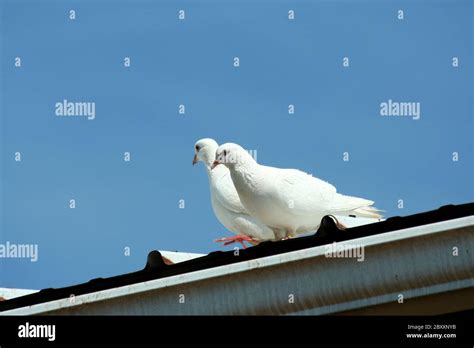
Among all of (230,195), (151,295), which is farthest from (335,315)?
(230,195)

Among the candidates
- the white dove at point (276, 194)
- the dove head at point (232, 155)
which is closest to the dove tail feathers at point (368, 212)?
the white dove at point (276, 194)

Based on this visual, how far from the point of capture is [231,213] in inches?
435

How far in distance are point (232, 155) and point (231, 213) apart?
201 centimetres

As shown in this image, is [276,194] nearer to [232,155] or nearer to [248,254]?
[232,155]

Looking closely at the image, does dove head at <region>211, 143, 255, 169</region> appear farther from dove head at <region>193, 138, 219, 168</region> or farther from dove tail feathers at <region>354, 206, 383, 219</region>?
dove head at <region>193, 138, 219, 168</region>

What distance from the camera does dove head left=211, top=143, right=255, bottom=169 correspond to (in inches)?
359

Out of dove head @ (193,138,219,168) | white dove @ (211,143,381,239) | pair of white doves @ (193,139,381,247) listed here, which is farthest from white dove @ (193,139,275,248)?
white dove @ (211,143,381,239)

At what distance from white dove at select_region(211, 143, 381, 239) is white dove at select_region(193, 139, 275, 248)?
119 centimetres

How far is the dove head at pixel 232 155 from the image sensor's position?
9.12m

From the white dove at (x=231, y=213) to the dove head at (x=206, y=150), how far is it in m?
0.61
